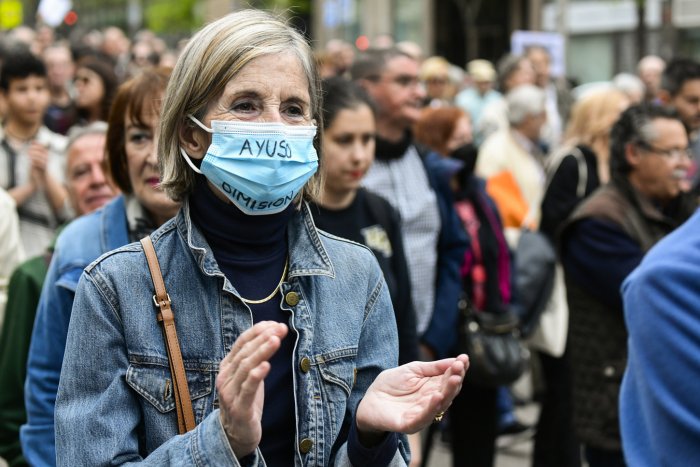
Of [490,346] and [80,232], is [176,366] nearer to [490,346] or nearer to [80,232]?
[80,232]

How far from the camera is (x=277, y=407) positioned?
7.66 ft

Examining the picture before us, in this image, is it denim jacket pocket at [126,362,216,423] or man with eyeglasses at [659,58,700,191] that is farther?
man with eyeglasses at [659,58,700,191]

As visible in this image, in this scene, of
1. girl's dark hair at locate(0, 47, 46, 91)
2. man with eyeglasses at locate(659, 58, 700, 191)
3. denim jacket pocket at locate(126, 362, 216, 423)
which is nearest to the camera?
denim jacket pocket at locate(126, 362, 216, 423)

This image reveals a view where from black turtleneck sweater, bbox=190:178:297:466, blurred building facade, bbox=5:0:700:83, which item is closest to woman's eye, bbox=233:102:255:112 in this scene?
black turtleneck sweater, bbox=190:178:297:466

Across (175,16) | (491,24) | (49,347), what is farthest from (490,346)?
(175,16)

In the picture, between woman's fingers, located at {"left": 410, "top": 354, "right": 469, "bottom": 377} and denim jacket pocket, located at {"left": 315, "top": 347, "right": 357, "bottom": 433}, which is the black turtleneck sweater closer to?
denim jacket pocket, located at {"left": 315, "top": 347, "right": 357, "bottom": 433}

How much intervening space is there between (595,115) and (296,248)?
5937mm

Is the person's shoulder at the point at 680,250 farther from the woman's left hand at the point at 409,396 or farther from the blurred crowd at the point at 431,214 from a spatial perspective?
the woman's left hand at the point at 409,396

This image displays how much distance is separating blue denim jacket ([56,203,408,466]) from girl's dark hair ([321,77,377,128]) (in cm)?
254

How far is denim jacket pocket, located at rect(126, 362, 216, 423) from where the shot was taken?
223 centimetres

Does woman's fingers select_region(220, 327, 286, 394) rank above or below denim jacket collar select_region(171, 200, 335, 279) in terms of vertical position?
below

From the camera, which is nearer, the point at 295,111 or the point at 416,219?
the point at 295,111

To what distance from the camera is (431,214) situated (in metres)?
5.86

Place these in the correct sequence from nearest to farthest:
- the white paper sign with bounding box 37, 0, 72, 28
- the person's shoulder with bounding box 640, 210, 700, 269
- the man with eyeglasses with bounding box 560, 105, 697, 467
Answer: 1. the person's shoulder with bounding box 640, 210, 700, 269
2. the man with eyeglasses with bounding box 560, 105, 697, 467
3. the white paper sign with bounding box 37, 0, 72, 28
